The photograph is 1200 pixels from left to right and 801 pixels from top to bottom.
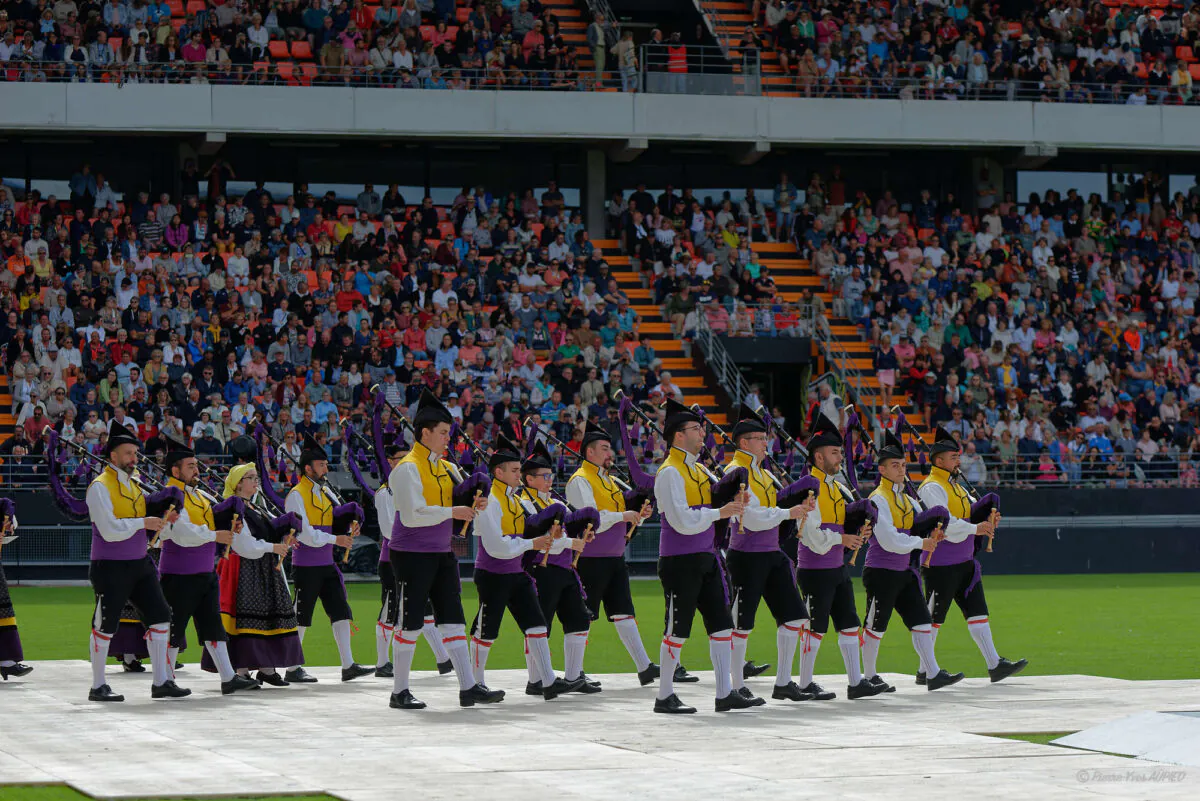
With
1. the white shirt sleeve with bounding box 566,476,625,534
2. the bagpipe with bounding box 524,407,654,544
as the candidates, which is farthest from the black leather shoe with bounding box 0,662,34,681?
the white shirt sleeve with bounding box 566,476,625,534

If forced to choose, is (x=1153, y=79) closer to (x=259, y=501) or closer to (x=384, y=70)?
(x=384, y=70)

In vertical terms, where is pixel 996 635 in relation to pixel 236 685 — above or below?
below

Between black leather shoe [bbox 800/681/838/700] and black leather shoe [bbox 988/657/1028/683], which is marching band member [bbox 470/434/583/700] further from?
black leather shoe [bbox 988/657/1028/683]

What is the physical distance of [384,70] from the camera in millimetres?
33688

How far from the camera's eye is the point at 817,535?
13.6 meters

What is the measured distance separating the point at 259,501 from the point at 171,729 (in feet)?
13.3

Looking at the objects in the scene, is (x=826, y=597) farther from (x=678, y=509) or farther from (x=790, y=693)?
(x=678, y=509)

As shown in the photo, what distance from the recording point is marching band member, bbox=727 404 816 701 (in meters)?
12.9

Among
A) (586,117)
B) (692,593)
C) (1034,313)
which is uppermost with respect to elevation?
(586,117)

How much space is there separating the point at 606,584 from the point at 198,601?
3.14 meters

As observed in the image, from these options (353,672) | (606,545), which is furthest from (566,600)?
(353,672)

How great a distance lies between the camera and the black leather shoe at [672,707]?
40.6 ft

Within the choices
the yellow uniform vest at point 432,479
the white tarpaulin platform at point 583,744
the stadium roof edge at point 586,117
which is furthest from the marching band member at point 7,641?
the stadium roof edge at point 586,117

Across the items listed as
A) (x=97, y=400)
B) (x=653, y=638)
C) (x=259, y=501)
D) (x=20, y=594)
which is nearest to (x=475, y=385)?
(x=97, y=400)
